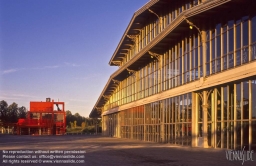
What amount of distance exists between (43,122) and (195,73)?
4538 centimetres

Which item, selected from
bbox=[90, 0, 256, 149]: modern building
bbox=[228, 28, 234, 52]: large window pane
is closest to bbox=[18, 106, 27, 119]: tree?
bbox=[90, 0, 256, 149]: modern building

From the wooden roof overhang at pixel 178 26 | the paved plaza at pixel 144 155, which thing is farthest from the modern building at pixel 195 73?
the paved plaza at pixel 144 155

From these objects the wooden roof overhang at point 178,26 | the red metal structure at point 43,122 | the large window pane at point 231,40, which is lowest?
the red metal structure at point 43,122

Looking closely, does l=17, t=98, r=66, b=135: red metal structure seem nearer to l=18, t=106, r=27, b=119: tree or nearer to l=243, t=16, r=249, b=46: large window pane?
l=18, t=106, r=27, b=119: tree

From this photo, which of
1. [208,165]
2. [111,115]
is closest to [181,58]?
[208,165]

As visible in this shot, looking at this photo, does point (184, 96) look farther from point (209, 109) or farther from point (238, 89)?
point (238, 89)

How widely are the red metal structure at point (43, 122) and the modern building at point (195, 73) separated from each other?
2549 centimetres

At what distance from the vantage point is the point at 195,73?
28.5 metres

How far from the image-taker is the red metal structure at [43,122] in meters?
68.8

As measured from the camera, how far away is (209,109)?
26.6 m

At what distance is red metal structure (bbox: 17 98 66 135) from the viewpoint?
2709 inches

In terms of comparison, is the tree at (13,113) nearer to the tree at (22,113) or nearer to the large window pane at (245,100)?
the tree at (22,113)

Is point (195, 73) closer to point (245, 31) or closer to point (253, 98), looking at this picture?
point (245, 31)

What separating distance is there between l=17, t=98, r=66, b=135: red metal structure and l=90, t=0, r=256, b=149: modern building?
25495 millimetres
